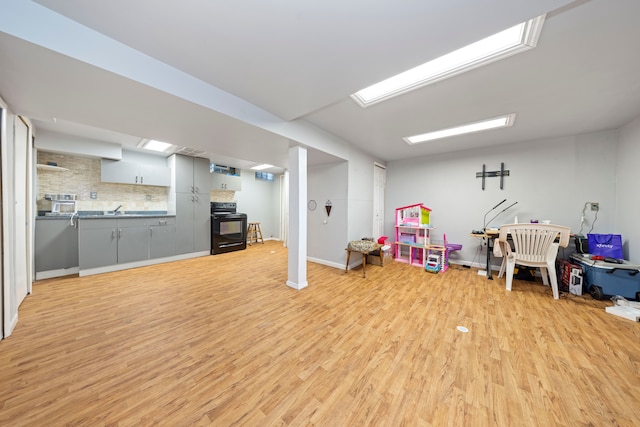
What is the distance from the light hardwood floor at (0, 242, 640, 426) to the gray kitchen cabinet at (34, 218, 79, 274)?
67 centimetres

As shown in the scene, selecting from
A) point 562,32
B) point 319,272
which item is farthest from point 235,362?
point 562,32

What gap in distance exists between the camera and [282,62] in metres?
1.71

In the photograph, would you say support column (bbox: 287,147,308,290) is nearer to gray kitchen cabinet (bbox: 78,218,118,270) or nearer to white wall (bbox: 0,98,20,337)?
white wall (bbox: 0,98,20,337)

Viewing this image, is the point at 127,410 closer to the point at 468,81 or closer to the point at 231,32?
the point at 231,32

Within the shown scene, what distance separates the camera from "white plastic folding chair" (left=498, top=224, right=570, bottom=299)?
2840 mm

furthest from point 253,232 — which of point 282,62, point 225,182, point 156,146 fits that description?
point 282,62

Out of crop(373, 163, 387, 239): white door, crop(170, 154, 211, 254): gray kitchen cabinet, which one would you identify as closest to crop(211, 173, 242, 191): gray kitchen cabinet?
crop(170, 154, 211, 254): gray kitchen cabinet

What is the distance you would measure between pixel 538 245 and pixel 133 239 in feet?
23.3

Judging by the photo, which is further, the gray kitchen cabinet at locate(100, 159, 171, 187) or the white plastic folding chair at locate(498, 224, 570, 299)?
the gray kitchen cabinet at locate(100, 159, 171, 187)

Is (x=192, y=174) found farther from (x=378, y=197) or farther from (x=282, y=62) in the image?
(x=378, y=197)

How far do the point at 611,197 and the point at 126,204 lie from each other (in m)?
9.33

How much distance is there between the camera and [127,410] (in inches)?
49.2

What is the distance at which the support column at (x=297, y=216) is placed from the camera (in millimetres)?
3107

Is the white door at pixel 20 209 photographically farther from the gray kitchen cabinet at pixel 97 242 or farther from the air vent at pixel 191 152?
the air vent at pixel 191 152
